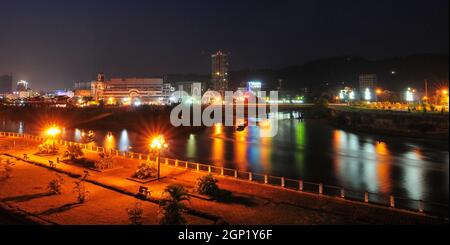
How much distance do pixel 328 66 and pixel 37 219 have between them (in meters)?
170

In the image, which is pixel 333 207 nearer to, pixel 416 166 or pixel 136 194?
pixel 136 194

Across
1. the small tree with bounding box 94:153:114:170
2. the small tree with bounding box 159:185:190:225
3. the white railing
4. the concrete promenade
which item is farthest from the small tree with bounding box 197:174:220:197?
the small tree with bounding box 94:153:114:170

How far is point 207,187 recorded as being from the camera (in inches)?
500

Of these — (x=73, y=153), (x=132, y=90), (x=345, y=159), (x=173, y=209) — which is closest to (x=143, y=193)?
(x=173, y=209)

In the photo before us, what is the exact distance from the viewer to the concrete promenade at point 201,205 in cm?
1016

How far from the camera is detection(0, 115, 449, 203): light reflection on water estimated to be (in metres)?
20.2

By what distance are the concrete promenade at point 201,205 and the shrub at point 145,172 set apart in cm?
53

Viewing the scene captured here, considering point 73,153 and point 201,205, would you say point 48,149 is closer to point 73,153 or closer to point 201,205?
point 73,153

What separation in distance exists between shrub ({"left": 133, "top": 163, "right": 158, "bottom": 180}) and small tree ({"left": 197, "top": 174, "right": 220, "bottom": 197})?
3.43m

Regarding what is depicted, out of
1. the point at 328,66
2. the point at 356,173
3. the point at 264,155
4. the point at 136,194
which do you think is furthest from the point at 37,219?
the point at 328,66

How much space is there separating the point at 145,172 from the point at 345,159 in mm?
19401

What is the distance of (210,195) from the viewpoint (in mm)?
12516

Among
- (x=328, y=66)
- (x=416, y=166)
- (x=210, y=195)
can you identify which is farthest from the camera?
(x=328, y=66)

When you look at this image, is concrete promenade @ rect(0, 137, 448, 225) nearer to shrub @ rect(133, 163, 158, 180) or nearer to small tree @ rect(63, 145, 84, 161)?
shrub @ rect(133, 163, 158, 180)
